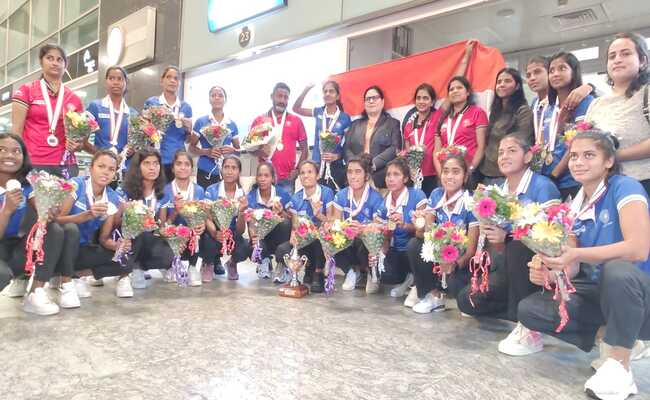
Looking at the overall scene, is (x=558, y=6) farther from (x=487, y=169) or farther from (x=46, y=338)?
(x=46, y=338)

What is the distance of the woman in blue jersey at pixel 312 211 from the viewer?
11.6 feet

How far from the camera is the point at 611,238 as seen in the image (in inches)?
76.1

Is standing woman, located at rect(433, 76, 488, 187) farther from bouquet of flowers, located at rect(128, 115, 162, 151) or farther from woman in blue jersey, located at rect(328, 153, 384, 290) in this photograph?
bouquet of flowers, located at rect(128, 115, 162, 151)

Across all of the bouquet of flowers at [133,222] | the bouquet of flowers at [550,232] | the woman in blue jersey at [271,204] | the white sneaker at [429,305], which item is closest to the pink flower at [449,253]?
the white sneaker at [429,305]

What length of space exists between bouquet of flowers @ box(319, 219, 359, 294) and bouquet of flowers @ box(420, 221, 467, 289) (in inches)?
25.9

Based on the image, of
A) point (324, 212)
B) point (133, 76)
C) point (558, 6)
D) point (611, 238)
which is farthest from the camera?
point (133, 76)

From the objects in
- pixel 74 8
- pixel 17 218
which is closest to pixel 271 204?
pixel 17 218

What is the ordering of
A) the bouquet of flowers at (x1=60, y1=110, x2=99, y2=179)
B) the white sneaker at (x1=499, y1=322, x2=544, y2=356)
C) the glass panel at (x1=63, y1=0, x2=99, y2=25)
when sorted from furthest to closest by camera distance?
1. the glass panel at (x1=63, y1=0, x2=99, y2=25)
2. the bouquet of flowers at (x1=60, y1=110, x2=99, y2=179)
3. the white sneaker at (x1=499, y1=322, x2=544, y2=356)

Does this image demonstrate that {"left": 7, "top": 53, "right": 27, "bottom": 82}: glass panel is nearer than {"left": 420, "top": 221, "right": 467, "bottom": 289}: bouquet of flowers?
No

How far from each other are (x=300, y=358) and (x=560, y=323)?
1.12 metres

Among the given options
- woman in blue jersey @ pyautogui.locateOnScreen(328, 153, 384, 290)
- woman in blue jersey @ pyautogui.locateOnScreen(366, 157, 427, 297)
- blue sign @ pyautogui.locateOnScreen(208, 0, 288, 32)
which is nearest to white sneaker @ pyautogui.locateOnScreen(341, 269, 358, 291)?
woman in blue jersey @ pyautogui.locateOnScreen(328, 153, 384, 290)

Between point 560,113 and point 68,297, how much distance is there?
318 cm

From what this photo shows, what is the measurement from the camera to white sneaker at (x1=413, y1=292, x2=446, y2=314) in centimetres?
299

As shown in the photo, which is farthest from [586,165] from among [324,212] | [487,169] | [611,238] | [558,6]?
[558,6]
